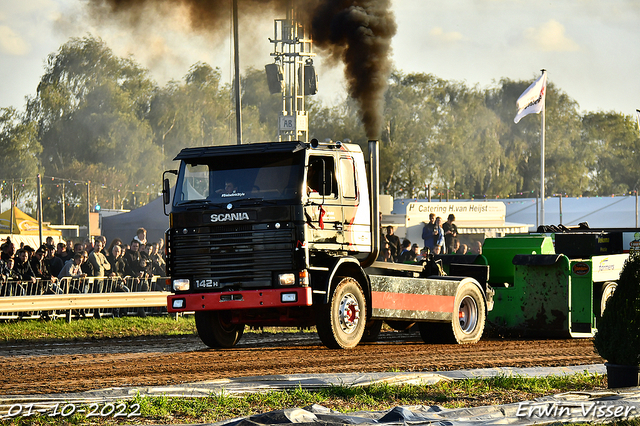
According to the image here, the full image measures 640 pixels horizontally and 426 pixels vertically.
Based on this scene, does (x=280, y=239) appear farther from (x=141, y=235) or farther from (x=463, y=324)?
(x=141, y=235)

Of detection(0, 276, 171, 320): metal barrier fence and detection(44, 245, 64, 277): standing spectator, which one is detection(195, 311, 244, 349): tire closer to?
detection(0, 276, 171, 320): metal barrier fence

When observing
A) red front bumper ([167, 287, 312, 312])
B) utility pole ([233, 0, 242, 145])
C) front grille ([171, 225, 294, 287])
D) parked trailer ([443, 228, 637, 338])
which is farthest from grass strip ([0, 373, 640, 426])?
utility pole ([233, 0, 242, 145])

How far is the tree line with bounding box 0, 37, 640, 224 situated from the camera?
6931 cm

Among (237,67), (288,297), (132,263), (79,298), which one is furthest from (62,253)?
(288,297)

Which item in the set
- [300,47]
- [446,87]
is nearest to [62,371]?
[300,47]

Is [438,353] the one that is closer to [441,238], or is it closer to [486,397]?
[486,397]

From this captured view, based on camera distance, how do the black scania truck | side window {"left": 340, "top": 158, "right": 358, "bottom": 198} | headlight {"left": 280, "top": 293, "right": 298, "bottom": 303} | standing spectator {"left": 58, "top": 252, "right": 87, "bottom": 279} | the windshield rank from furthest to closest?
standing spectator {"left": 58, "top": 252, "right": 87, "bottom": 279} → side window {"left": 340, "top": 158, "right": 358, "bottom": 198} → the windshield → the black scania truck → headlight {"left": 280, "top": 293, "right": 298, "bottom": 303}

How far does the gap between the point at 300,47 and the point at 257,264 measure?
649 inches

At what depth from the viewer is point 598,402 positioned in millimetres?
6875

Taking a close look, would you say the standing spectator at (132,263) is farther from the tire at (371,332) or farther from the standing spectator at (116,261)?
the tire at (371,332)

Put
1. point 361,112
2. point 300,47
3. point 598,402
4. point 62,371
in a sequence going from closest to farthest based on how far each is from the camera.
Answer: point 598,402
point 62,371
point 361,112
point 300,47

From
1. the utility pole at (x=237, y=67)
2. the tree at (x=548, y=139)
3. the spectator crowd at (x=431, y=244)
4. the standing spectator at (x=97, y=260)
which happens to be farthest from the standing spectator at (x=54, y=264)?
the tree at (x=548, y=139)

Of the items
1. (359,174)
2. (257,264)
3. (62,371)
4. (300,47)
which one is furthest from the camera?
(300,47)

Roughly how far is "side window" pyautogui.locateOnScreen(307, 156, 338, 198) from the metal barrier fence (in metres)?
5.53
